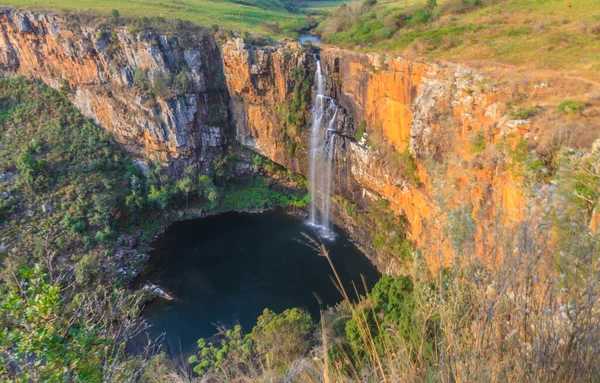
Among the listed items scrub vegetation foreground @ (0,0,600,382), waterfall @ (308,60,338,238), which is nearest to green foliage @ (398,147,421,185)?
scrub vegetation foreground @ (0,0,600,382)

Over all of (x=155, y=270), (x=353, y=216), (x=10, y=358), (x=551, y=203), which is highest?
(x=551, y=203)

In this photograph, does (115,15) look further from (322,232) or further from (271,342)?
(271,342)

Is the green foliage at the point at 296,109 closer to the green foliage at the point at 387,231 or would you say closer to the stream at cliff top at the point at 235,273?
the stream at cliff top at the point at 235,273

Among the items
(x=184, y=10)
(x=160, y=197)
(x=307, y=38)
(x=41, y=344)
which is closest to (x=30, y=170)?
(x=160, y=197)

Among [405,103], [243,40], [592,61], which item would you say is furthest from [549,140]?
[243,40]

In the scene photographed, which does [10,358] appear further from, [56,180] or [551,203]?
[56,180]

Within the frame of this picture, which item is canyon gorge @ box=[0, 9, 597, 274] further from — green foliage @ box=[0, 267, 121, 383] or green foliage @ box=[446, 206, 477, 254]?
green foliage @ box=[0, 267, 121, 383]

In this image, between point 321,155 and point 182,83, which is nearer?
point 321,155
